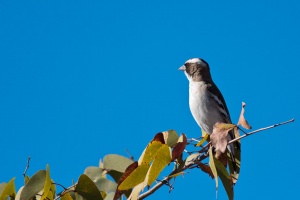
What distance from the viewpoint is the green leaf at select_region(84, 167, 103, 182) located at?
9.12 feet

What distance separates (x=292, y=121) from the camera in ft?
6.48

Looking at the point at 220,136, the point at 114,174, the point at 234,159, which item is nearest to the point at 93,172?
the point at 114,174

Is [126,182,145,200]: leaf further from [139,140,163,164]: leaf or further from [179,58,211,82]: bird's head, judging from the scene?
[179,58,211,82]: bird's head

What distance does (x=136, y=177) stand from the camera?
2340 mm

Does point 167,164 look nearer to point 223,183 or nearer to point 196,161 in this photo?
point 196,161

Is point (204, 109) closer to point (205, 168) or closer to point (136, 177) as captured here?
point (205, 168)

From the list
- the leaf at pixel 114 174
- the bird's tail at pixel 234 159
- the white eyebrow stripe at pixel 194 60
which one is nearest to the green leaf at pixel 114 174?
the leaf at pixel 114 174

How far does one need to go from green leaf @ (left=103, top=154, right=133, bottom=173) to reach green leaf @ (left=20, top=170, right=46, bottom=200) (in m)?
0.46

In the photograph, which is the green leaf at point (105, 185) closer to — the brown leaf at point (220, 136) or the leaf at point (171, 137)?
the leaf at point (171, 137)

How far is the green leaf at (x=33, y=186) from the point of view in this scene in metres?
2.36

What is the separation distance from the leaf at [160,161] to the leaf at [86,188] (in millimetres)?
352

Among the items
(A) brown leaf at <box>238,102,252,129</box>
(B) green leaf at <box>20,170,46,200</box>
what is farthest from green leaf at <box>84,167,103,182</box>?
(A) brown leaf at <box>238,102,252,129</box>

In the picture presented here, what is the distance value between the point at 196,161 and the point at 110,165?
0.53 metres

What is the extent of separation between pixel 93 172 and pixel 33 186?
472mm
